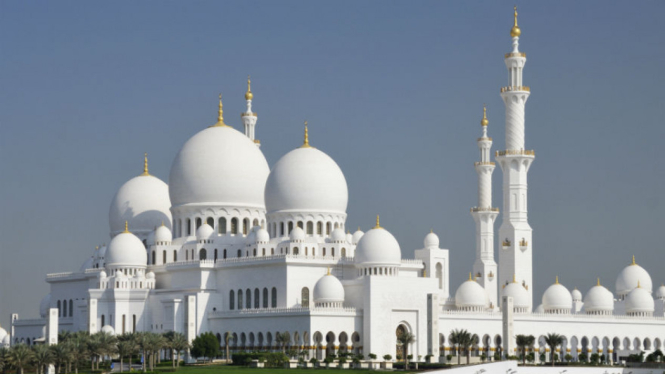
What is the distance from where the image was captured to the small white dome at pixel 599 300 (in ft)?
283

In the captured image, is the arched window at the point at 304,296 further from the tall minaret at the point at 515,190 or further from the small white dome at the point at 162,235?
the tall minaret at the point at 515,190

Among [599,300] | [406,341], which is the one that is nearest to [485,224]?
[599,300]

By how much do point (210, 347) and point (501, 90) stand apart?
2594cm

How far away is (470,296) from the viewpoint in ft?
262

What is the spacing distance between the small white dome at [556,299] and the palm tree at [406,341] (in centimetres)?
1364

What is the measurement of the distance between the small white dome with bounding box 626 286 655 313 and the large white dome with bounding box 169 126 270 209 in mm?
25741

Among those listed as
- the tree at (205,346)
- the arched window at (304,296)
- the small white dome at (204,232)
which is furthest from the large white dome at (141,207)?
the tree at (205,346)

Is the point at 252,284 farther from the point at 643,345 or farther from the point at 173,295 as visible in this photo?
Answer: the point at 643,345

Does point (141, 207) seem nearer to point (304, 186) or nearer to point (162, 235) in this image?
point (162, 235)

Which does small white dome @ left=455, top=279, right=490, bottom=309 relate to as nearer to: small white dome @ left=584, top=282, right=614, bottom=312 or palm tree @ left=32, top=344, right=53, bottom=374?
small white dome @ left=584, top=282, right=614, bottom=312

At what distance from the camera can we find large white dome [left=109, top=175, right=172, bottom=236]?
8862 cm

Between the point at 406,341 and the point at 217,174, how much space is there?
20.6 meters

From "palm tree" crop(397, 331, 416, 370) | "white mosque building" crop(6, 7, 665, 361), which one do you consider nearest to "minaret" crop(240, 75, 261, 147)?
"white mosque building" crop(6, 7, 665, 361)

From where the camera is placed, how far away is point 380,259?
247 ft
